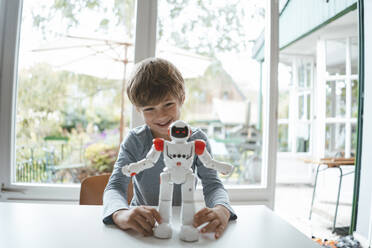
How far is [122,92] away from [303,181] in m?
3.28

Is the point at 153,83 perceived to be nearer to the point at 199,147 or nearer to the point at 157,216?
the point at 199,147

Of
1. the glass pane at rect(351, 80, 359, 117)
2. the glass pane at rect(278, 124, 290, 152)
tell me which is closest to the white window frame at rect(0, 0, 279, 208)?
the glass pane at rect(351, 80, 359, 117)

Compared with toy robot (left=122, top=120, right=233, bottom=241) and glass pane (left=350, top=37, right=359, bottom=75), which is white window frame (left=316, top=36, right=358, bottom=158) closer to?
glass pane (left=350, top=37, right=359, bottom=75)

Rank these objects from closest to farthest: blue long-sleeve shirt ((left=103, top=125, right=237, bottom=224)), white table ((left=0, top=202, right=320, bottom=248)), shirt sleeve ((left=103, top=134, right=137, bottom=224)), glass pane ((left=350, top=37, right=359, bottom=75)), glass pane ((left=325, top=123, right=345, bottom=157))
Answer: white table ((left=0, top=202, right=320, bottom=248)), shirt sleeve ((left=103, top=134, right=137, bottom=224)), blue long-sleeve shirt ((left=103, top=125, right=237, bottom=224)), glass pane ((left=350, top=37, right=359, bottom=75)), glass pane ((left=325, top=123, right=345, bottom=157))

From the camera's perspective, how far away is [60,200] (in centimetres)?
171

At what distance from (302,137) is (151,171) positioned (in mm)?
3477

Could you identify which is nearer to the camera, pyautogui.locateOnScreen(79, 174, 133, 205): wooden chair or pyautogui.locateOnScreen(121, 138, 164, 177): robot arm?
pyautogui.locateOnScreen(121, 138, 164, 177): robot arm

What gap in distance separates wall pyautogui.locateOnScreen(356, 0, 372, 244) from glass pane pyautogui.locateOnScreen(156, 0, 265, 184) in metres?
0.69

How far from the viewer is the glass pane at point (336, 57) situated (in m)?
2.60

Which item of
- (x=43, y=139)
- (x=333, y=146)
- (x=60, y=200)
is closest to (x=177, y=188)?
(x=60, y=200)

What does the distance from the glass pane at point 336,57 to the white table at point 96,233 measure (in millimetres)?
2453

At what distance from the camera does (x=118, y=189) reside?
2.58 feet

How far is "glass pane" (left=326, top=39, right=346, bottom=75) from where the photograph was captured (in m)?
2.60

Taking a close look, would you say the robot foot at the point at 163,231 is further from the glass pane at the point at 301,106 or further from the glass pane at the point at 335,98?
the glass pane at the point at 301,106
